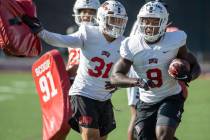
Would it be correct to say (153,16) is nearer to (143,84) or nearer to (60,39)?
(143,84)

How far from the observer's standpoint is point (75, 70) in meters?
9.59

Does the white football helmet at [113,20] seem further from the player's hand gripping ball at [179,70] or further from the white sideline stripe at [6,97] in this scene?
the white sideline stripe at [6,97]

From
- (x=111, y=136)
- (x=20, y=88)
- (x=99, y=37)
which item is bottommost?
(x=20, y=88)

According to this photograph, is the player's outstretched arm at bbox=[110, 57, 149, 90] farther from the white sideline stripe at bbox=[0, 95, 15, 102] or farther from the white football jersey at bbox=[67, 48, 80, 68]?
the white sideline stripe at bbox=[0, 95, 15, 102]

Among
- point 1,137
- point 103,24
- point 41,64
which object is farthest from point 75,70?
point 1,137

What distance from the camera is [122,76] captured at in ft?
26.4

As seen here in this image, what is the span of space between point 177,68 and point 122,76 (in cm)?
55

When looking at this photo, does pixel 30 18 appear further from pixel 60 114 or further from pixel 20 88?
pixel 20 88

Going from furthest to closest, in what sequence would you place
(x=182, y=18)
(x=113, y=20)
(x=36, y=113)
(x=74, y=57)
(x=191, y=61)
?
(x=182, y=18)
(x=36, y=113)
(x=74, y=57)
(x=113, y=20)
(x=191, y=61)

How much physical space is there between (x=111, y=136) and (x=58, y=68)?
2434 millimetres

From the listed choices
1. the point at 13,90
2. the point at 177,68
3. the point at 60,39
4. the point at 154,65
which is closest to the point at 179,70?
the point at 177,68

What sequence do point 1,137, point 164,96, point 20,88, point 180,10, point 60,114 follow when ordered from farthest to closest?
1. point 180,10
2. point 20,88
3. point 1,137
4. point 60,114
5. point 164,96

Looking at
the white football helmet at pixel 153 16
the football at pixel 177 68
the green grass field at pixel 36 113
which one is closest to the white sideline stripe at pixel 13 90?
the green grass field at pixel 36 113

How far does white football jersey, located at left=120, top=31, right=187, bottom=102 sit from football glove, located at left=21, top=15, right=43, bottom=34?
0.90 m
